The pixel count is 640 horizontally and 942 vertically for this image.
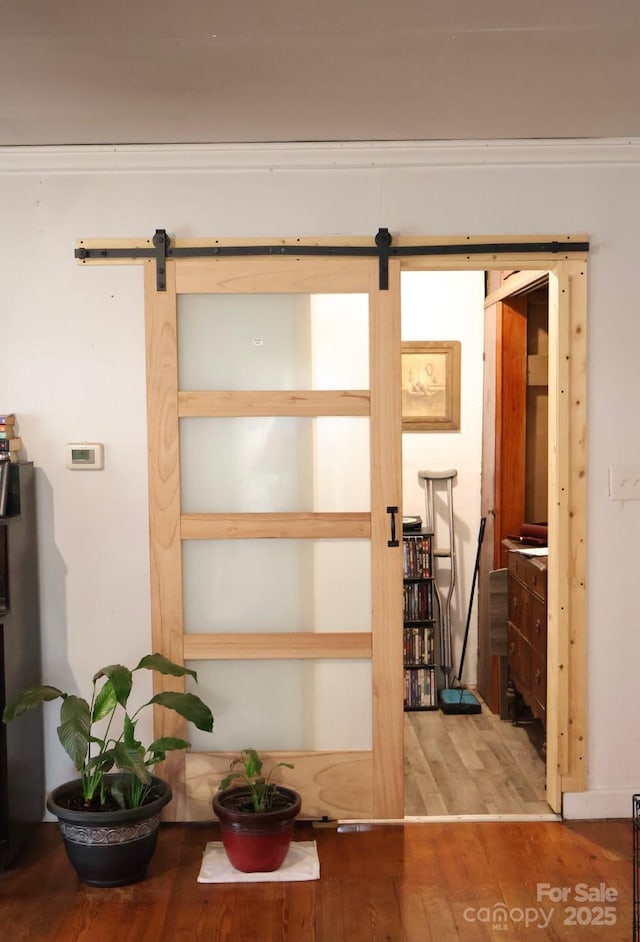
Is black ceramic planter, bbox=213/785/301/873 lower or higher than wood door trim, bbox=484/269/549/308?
lower

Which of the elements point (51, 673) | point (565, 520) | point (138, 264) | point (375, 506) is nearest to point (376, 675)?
point (375, 506)

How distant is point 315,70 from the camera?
273 cm

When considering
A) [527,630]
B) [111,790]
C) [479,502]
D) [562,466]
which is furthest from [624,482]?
[111,790]

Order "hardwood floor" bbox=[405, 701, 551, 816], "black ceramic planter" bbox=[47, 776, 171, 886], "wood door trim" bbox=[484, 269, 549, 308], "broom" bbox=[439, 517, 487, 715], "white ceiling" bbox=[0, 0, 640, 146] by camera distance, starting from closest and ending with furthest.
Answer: "white ceiling" bbox=[0, 0, 640, 146], "black ceramic planter" bbox=[47, 776, 171, 886], "hardwood floor" bbox=[405, 701, 551, 816], "wood door trim" bbox=[484, 269, 549, 308], "broom" bbox=[439, 517, 487, 715]

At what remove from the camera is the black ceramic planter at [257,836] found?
3.09 metres

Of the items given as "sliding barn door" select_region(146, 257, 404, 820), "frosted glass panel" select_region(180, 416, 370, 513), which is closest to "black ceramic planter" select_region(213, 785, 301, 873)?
"sliding barn door" select_region(146, 257, 404, 820)

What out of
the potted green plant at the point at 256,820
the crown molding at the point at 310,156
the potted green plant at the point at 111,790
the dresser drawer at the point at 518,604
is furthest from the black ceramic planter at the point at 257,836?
the crown molding at the point at 310,156

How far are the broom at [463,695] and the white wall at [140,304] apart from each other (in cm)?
142

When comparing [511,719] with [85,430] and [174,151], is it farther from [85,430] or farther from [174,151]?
[174,151]

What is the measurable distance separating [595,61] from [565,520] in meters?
1.59

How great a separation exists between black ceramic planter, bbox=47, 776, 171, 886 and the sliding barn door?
0.44 meters

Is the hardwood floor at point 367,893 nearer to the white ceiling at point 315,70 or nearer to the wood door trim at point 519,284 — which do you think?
the wood door trim at point 519,284

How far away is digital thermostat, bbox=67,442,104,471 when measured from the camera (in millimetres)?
3488

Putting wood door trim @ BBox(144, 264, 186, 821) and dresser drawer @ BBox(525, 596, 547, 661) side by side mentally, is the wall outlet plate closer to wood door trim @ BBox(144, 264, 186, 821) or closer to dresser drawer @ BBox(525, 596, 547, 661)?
dresser drawer @ BBox(525, 596, 547, 661)
